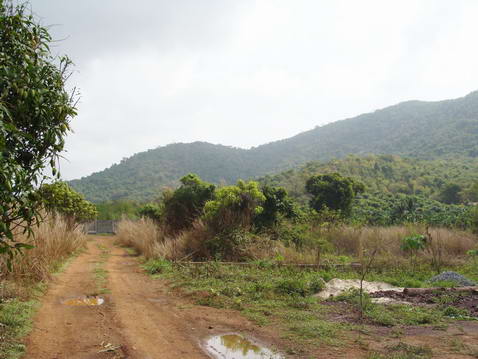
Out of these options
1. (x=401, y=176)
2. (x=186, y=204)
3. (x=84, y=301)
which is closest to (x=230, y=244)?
(x=186, y=204)

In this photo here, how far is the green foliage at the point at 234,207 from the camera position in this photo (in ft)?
42.1

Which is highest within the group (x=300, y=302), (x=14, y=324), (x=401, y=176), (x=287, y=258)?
(x=14, y=324)

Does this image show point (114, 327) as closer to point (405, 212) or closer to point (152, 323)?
point (152, 323)

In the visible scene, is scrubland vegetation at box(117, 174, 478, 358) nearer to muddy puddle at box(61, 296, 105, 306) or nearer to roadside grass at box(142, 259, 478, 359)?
roadside grass at box(142, 259, 478, 359)

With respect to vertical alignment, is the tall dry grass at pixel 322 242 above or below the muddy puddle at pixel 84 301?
below

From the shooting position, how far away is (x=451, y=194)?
35.1 metres

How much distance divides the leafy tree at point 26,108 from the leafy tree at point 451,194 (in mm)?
36349

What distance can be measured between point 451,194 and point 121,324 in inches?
1415

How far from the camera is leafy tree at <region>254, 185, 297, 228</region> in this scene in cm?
1399

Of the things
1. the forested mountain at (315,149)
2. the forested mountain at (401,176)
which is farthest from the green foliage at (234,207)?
the forested mountain at (315,149)

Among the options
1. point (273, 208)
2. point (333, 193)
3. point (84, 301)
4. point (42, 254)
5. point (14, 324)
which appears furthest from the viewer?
point (333, 193)

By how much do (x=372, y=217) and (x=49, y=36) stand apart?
74.0 ft

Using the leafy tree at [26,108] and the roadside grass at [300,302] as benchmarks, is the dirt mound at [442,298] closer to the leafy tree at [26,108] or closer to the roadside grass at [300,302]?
the roadside grass at [300,302]

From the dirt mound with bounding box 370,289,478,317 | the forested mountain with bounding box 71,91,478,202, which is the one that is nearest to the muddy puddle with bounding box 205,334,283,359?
the dirt mound with bounding box 370,289,478,317
